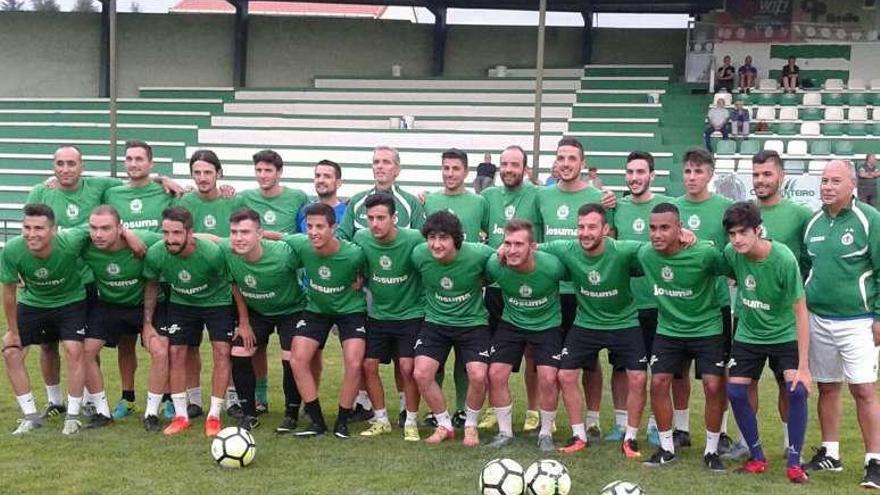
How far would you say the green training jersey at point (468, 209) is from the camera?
22.1 ft

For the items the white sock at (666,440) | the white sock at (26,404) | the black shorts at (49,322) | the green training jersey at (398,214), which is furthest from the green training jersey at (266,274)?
the white sock at (666,440)

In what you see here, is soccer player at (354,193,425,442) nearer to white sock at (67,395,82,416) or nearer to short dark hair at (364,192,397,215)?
short dark hair at (364,192,397,215)

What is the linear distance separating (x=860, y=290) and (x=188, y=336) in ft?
13.8

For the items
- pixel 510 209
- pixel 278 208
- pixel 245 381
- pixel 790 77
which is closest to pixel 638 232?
pixel 510 209

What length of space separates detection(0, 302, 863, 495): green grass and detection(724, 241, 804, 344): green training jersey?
820mm

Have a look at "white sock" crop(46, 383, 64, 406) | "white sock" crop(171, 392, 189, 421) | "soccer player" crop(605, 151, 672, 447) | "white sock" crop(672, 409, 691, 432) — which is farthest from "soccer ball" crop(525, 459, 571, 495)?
"white sock" crop(46, 383, 64, 406)

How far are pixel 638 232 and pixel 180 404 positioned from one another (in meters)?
3.19

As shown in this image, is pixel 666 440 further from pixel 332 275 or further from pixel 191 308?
pixel 191 308

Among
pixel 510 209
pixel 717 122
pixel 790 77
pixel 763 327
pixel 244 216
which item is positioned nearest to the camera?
pixel 763 327

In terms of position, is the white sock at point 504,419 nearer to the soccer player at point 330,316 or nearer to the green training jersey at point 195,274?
the soccer player at point 330,316

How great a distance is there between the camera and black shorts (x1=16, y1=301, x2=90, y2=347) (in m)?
6.59

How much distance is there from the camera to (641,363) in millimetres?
6023

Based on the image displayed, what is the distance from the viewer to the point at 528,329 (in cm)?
629

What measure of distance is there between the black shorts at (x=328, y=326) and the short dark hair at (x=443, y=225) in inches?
32.9
